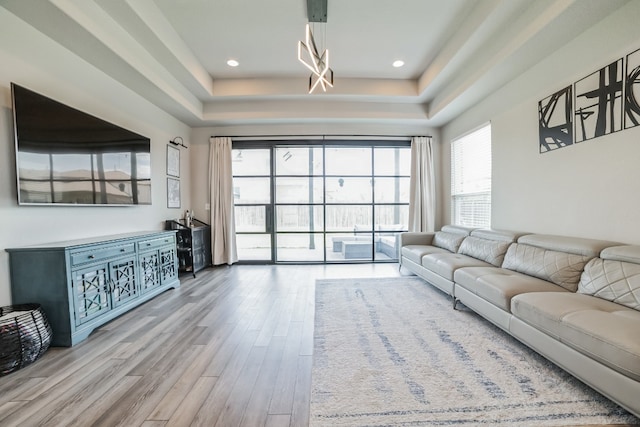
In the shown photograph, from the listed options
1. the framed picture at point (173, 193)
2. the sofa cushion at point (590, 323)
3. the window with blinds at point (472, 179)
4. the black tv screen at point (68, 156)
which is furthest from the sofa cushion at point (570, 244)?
the framed picture at point (173, 193)

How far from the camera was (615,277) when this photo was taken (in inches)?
78.2

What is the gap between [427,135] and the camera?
5516 millimetres

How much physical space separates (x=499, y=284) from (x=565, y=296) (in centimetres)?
44

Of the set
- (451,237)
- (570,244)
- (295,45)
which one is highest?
(295,45)

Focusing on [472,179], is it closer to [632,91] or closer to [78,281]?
[632,91]

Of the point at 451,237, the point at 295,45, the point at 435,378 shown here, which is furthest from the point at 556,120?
the point at 295,45

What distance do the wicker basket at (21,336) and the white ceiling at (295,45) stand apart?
2473 mm

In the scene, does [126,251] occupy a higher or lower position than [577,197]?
lower

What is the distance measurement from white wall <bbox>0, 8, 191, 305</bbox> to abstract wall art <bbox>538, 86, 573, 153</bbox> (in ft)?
17.3

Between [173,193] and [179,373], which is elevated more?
[173,193]

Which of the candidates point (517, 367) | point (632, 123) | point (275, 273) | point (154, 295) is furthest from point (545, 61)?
point (154, 295)

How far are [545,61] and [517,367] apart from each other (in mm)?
3303

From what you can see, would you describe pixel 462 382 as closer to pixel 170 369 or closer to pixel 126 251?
pixel 170 369

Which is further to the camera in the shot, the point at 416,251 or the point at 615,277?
the point at 416,251
